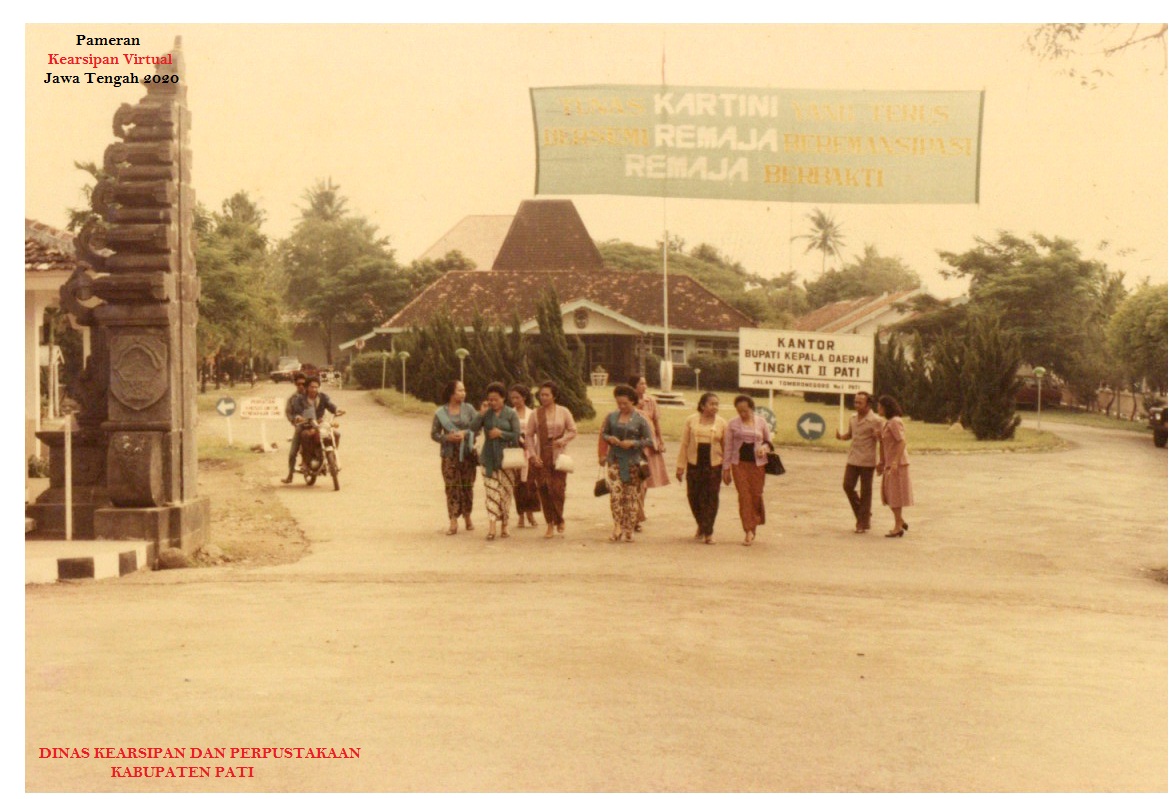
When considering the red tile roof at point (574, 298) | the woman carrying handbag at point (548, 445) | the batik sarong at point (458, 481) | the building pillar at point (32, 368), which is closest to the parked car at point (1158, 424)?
the red tile roof at point (574, 298)

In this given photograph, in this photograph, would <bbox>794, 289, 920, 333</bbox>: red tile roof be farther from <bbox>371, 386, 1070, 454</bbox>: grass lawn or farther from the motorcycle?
the motorcycle

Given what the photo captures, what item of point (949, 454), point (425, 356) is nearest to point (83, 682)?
point (949, 454)

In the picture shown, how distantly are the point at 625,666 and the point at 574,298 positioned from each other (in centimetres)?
2241

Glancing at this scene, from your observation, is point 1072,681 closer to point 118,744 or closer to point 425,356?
point 118,744

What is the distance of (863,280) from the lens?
27328 mm

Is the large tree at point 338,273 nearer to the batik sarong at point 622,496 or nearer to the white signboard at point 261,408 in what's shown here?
the white signboard at point 261,408

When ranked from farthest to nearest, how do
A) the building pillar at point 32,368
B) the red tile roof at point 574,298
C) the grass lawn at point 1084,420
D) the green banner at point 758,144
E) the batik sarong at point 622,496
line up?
the red tile roof at point 574,298 → the grass lawn at point 1084,420 → the building pillar at point 32,368 → the green banner at point 758,144 → the batik sarong at point 622,496

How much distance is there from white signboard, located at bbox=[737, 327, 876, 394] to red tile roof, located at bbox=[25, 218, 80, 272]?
9719 millimetres

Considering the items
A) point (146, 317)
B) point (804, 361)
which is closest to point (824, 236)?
point (804, 361)

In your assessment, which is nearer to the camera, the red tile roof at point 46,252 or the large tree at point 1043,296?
the red tile roof at point 46,252

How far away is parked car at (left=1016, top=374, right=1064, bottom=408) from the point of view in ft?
104

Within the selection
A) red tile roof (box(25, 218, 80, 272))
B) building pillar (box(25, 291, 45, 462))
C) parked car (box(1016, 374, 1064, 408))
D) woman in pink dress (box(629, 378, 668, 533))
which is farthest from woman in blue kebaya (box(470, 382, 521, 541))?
parked car (box(1016, 374, 1064, 408))

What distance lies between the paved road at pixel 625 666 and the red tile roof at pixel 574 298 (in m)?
13.4

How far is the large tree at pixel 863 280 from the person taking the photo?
2658cm
